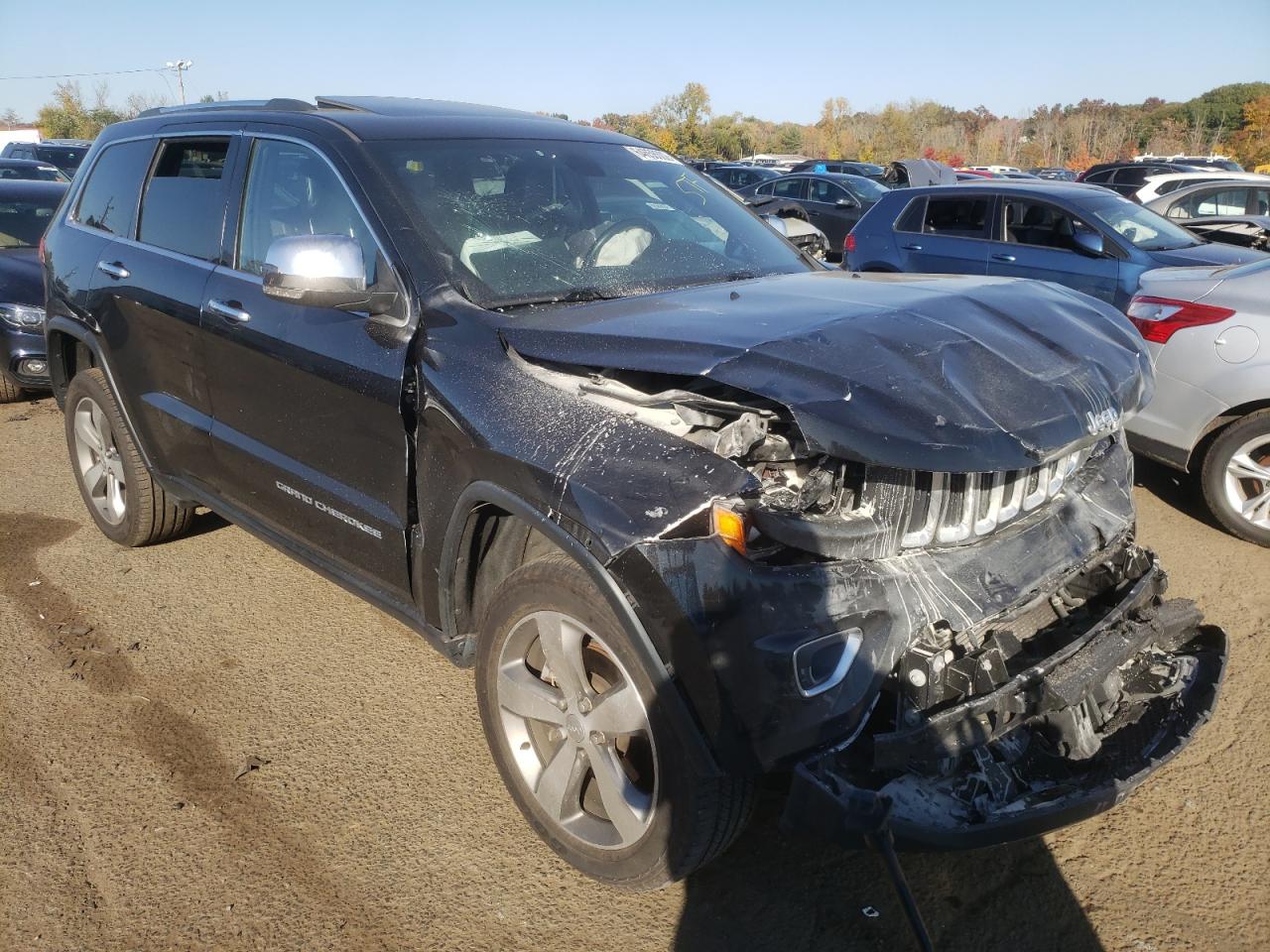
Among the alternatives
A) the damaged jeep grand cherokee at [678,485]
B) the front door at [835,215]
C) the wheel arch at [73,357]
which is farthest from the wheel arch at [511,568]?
the front door at [835,215]

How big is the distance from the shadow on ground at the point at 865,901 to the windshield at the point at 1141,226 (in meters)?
5.76

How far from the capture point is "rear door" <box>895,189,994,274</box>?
7938 millimetres

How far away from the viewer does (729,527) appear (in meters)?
2.10

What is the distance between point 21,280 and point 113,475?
371 centimetres

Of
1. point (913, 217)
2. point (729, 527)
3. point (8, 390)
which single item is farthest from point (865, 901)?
point (8, 390)

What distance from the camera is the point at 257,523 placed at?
3.65 metres

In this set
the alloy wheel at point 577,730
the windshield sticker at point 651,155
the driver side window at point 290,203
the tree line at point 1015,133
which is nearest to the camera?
the alloy wheel at point 577,730

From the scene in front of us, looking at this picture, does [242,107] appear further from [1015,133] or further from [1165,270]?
[1015,133]

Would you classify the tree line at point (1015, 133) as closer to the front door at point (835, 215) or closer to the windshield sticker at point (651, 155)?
the front door at point (835, 215)

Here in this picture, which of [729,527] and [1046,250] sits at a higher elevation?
[1046,250]

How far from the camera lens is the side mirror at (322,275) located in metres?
2.67

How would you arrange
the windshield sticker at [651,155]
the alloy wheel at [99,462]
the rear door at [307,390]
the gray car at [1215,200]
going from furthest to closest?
1. the gray car at [1215,200]
2. the alloy wheel at [99,462]
3. the windshield sticker at [651,155]
4. the rear door at [307,390]

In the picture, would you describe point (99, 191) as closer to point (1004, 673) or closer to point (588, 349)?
point (588, 349)

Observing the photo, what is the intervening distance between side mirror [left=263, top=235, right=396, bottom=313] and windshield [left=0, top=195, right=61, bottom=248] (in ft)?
21.8
